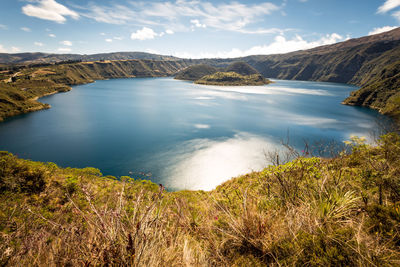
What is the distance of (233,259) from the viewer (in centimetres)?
312

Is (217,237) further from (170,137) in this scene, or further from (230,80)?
(230,80)

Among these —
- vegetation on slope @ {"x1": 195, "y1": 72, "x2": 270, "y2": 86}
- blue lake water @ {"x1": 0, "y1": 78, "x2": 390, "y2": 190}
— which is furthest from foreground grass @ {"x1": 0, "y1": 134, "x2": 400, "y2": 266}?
vegetation on slope @ {"x1": 195, "y1": 72, "x2": 270, "y2": 86}

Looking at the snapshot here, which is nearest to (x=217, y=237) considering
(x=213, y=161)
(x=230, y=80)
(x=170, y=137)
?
(x=213, y=161)

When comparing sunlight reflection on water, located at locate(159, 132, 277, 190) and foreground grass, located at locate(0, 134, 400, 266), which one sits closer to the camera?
foreground grass, located at locate(0, 134, 400, 266)

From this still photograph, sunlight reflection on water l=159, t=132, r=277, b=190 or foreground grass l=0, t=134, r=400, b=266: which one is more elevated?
foreground grass l=0, t=134, r=400, b=266

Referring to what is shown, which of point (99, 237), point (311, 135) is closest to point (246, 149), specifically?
point (311, 135)

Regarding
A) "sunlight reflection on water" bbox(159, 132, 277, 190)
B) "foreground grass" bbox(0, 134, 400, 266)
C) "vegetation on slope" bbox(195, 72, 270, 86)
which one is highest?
"vegetation on slope" bbox(195, 72, 270, 86)

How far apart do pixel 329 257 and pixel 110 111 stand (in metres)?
67.8

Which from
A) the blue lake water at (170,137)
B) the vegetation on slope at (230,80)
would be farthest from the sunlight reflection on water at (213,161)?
the vegetation on slope at (230,80)

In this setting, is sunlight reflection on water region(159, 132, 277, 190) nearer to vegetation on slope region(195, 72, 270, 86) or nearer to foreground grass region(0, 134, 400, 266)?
foreground grass region(0, 134, 400, 266)

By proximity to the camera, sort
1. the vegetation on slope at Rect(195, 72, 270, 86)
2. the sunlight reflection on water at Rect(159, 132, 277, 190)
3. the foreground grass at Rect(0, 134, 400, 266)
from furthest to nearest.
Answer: the vegetation on slope at Rect(195, 72, 270, 86) → the sunlight reflection on water at Rect(159, 132, 277, 190) → the foreground grass at Rect(0, 134, 400, 266)

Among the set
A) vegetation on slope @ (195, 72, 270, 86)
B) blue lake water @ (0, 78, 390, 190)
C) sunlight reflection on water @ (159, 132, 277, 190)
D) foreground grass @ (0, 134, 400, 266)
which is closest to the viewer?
foreground grass @ (0, 134, 400, 266)

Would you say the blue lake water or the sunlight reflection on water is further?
the blue lake water

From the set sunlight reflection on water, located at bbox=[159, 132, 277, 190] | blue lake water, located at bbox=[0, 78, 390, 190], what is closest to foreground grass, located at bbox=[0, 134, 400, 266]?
blue lake water, located at bbox=[0, 78, 390, 190]
